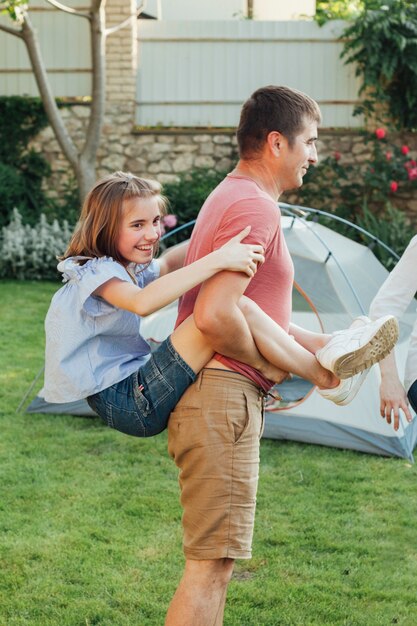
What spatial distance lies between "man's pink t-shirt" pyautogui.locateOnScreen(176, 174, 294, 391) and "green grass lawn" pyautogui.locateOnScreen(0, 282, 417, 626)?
1.24 m

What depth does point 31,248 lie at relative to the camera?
9633mm

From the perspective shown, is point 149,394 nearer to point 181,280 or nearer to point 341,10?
point 181,280

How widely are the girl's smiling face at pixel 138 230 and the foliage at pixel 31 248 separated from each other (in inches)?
276

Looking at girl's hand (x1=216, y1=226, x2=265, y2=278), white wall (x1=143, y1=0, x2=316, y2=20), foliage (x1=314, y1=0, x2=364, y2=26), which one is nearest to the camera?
girl's hand (x1=216, y1=226, x2=265, y2=278)

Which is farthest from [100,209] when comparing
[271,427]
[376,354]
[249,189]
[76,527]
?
[271,427]

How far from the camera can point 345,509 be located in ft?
13.8

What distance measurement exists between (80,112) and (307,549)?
7647 millimetres

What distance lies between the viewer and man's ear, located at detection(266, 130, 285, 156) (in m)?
2.29

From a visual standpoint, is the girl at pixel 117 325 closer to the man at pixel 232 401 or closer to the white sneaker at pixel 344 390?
the man at pixel 232 401

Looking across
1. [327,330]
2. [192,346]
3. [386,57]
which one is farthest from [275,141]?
[386,57]

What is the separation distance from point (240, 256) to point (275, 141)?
0.35 metres

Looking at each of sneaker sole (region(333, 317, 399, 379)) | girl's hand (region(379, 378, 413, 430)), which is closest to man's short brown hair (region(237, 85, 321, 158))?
sneaker sole (region(333, 317, 399, 379))

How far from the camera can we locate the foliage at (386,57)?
31.9ft

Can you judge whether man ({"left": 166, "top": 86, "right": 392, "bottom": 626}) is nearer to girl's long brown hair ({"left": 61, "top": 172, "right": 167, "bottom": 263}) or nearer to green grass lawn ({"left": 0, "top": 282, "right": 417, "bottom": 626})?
girl's long brown hair ({"left": 61, "top": 172, "right": 167, "bottom": 263})
